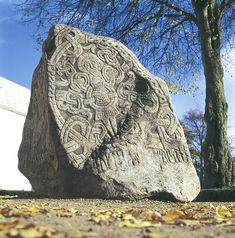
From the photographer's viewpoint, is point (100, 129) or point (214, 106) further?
point (214, 106)

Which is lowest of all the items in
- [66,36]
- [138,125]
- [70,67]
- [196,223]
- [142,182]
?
[196,223]

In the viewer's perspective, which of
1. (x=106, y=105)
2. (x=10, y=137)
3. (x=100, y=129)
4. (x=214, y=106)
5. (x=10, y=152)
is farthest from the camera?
(x=10, y=137)

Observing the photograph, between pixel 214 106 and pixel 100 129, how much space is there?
6496 millimetres

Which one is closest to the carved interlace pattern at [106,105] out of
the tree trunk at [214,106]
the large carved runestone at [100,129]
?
the large carved runestone at [100,129]

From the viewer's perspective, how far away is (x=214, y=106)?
12703mm

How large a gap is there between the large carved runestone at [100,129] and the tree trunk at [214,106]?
16.0 feet

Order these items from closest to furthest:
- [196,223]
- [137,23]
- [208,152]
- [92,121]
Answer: [196,223], [92,121], [208,152], [137,23]

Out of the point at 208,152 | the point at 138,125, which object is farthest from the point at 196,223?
the point at 208,152

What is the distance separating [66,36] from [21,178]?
642 inches

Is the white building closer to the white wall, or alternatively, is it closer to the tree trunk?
the white wall

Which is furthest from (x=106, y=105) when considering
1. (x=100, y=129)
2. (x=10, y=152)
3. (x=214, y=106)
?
(x=10, y=152)

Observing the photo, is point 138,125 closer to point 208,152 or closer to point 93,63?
point 93,63

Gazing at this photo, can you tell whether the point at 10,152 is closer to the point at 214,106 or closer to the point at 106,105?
the point at 214,106

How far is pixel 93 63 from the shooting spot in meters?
7.57
